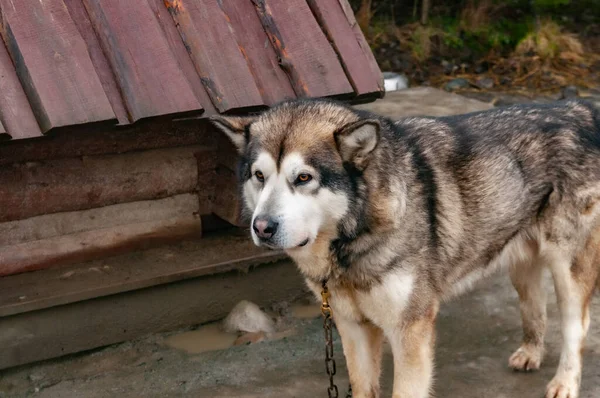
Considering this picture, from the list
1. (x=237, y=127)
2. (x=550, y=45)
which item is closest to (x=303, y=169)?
(x=237, y=127)

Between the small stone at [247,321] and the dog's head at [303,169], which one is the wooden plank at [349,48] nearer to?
the dog's head at [303,169]

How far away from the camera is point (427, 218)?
13.4 ft

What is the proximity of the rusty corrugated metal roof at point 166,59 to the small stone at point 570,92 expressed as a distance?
563 centimetres

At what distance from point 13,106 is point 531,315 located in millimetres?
3153

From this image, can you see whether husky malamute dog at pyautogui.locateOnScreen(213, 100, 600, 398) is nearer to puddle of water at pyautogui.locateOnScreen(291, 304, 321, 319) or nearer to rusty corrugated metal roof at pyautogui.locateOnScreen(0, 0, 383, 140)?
rusty corrugated metal roof at pyautogui.locateOnScreen(0, 0, 383, 140)

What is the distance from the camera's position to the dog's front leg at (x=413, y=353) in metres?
3.97

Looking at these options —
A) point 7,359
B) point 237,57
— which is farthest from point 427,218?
point 7,359

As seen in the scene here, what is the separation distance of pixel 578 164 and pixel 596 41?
28.7ft

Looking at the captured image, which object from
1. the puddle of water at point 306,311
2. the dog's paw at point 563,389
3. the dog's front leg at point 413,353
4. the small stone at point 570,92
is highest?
the dog's front leg at point 413,353

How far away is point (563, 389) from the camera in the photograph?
447 cm

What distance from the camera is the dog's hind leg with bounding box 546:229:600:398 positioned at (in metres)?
4.45

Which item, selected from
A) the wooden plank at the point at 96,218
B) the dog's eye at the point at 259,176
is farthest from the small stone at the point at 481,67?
the dog's eye at the point at 259,176

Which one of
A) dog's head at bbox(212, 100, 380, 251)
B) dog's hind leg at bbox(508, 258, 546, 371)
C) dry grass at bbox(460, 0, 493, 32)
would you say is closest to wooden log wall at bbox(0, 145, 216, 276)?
dog's head at bbox(212, 100, 380, 251)

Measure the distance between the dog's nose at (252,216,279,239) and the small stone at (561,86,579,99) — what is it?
24.5 feet
